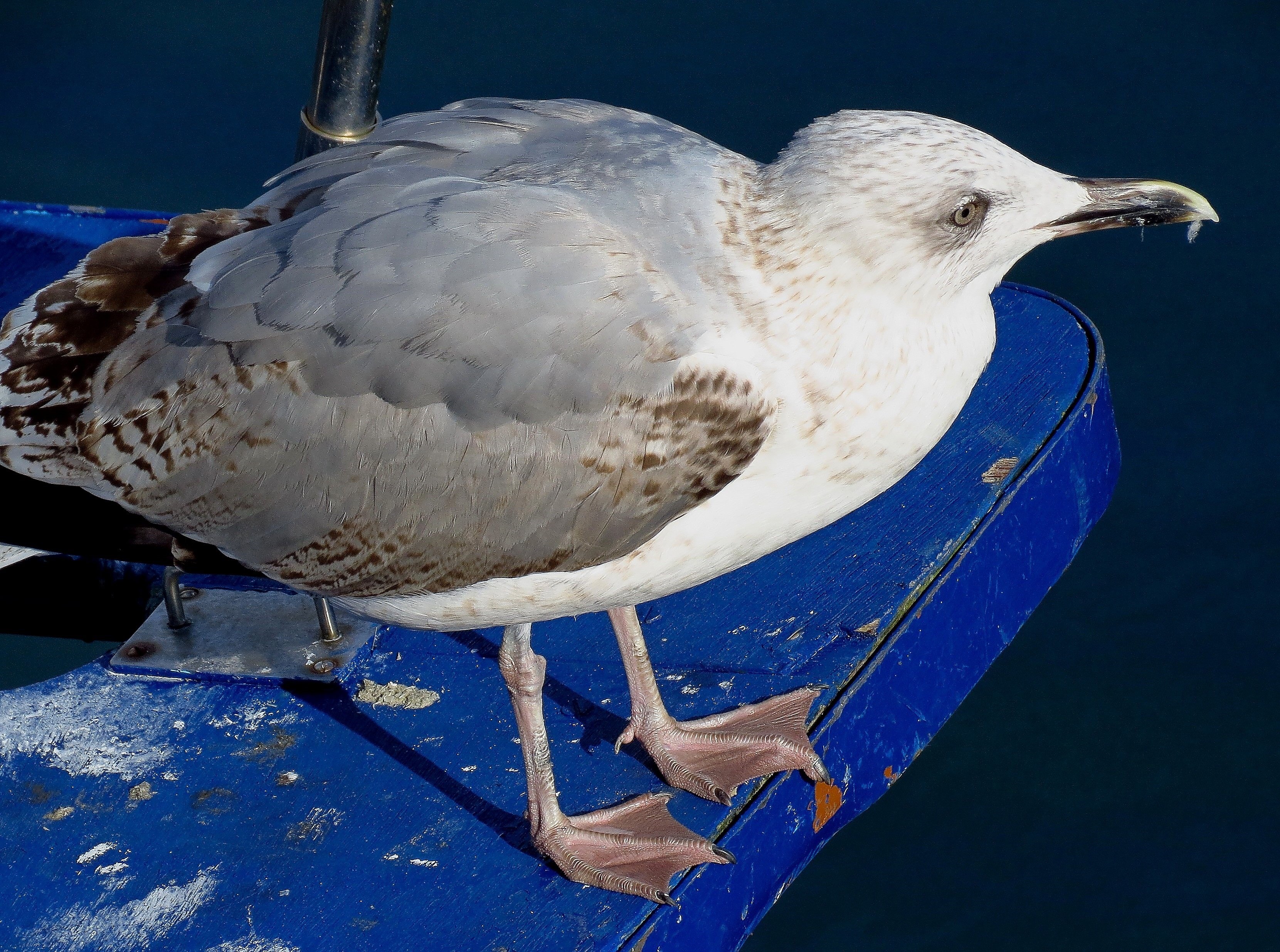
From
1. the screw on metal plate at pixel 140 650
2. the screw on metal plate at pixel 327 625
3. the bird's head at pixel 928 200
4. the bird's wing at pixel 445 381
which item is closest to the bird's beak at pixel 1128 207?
the bird's head at pixel 928 200

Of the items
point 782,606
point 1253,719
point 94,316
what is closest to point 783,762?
point 782,606

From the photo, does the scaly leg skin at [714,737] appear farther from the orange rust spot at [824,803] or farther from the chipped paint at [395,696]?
the chipped paint at [395,696]

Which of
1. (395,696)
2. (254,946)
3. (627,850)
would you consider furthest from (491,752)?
(254,946)

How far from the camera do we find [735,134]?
493 centimetres

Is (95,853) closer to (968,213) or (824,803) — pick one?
(824,803)

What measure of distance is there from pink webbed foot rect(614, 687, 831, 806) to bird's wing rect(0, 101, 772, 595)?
39 cm

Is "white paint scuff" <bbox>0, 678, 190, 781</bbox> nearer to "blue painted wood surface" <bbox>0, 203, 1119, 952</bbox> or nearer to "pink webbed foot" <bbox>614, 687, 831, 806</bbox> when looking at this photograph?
"blue painted wood surface" <bbox>0, 203, 1119, 952</bbox>

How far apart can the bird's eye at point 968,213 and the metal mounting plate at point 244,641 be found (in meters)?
1.08

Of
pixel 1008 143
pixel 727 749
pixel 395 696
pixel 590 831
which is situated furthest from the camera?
pixel 1008 143

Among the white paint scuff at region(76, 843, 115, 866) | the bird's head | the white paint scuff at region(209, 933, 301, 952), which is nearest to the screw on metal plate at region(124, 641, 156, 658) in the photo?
the white paint scuff at region(76, 843, 115, 866)

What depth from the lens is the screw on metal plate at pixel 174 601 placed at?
2.20 metres

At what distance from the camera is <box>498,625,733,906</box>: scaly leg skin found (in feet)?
5.92

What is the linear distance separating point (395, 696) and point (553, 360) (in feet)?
2.30

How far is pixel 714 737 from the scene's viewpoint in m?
2.02
